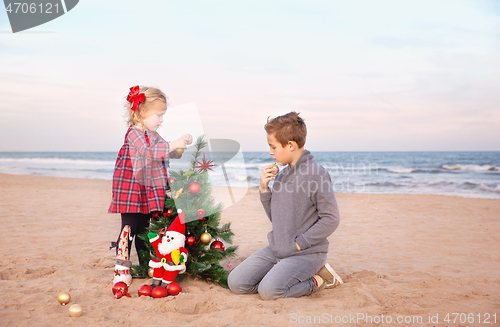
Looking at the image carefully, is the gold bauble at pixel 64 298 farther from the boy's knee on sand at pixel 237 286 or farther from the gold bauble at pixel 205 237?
the boy's knee on sand at pixel 237 286

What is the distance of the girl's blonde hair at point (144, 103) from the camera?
3400 millimetres

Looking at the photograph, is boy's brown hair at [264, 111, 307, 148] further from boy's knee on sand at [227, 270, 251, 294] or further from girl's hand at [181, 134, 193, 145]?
boy's knee on sand at [227, 270, 251, 294]

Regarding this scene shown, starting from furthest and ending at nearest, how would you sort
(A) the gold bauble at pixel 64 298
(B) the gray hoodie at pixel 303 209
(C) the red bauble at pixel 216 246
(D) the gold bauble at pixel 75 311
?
(C) the red bauble at pixel 216 246
(B) the gray hoodie at pixel 303 209
(A) the gold bauble at pixel 64 298
(D) the gold bauble at pixel 75 311

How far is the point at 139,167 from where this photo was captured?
3.35 metres

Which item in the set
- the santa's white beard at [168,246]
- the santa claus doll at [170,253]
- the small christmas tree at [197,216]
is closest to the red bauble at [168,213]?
the small christmas tree at [197,216]

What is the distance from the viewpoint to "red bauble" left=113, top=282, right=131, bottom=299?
3.04 m

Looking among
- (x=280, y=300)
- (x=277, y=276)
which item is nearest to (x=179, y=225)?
(x=277, y=276)

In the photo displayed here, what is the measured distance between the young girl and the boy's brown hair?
972 millimetres

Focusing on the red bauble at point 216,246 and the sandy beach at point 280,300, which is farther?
the red bauble at point 216,246

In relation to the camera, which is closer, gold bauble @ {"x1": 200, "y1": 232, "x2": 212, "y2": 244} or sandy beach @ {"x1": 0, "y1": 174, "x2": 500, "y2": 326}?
sandy beach @ {"x1": 0, "y1": 174, "x2": 500, "y2": 326}

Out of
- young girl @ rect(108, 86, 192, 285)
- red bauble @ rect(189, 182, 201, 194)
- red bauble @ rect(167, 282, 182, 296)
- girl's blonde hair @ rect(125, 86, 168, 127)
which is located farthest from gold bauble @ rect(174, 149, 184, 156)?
red bauble @ rect(167, 282, 182, 296)

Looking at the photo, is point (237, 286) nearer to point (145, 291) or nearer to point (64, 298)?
point (145, 291)

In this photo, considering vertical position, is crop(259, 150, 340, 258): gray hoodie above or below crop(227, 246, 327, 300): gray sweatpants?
above

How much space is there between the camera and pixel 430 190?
1463 cm
